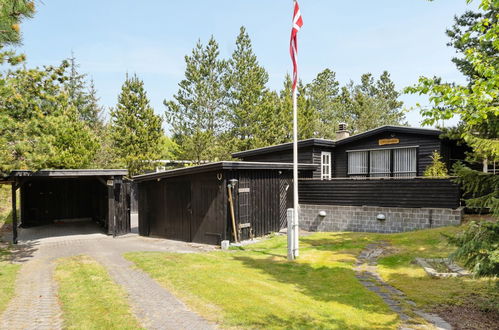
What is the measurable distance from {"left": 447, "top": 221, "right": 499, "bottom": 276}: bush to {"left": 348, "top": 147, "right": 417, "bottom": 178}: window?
40.5 feet

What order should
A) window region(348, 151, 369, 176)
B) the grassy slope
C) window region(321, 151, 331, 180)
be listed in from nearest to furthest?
the grassy slope → window region(348, 151, 369, 176) → window region(321, 151, 331, 180)

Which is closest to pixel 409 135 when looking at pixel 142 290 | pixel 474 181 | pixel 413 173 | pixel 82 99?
pixel 413 173

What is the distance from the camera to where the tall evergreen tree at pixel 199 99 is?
3244cm

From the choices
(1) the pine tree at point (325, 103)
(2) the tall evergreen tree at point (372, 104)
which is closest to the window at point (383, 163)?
(1) the pine tree at point (325, 103)

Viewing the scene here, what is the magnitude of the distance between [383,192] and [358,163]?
16.2 feet

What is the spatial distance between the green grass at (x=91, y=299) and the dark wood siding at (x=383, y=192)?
1018cm

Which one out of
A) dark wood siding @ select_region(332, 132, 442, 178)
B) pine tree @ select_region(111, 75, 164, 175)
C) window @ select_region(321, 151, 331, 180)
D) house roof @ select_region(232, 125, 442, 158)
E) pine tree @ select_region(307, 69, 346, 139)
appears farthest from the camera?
pine tree @ select_region(307, 69, 346, 139)

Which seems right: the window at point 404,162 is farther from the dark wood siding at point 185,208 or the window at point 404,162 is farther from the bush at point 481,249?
the bush at point 481,249

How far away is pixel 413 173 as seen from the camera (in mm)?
17062

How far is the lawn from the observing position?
575 cm

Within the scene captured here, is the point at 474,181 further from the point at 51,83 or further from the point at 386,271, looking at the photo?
the point at 51,83

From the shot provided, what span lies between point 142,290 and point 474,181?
688 cm

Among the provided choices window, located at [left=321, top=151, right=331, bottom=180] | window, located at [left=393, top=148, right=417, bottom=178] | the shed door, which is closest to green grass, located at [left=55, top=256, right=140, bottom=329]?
the shed door

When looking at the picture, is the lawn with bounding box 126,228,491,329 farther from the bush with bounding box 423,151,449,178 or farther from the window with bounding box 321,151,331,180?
the window with bounding box 321,151,331,180
